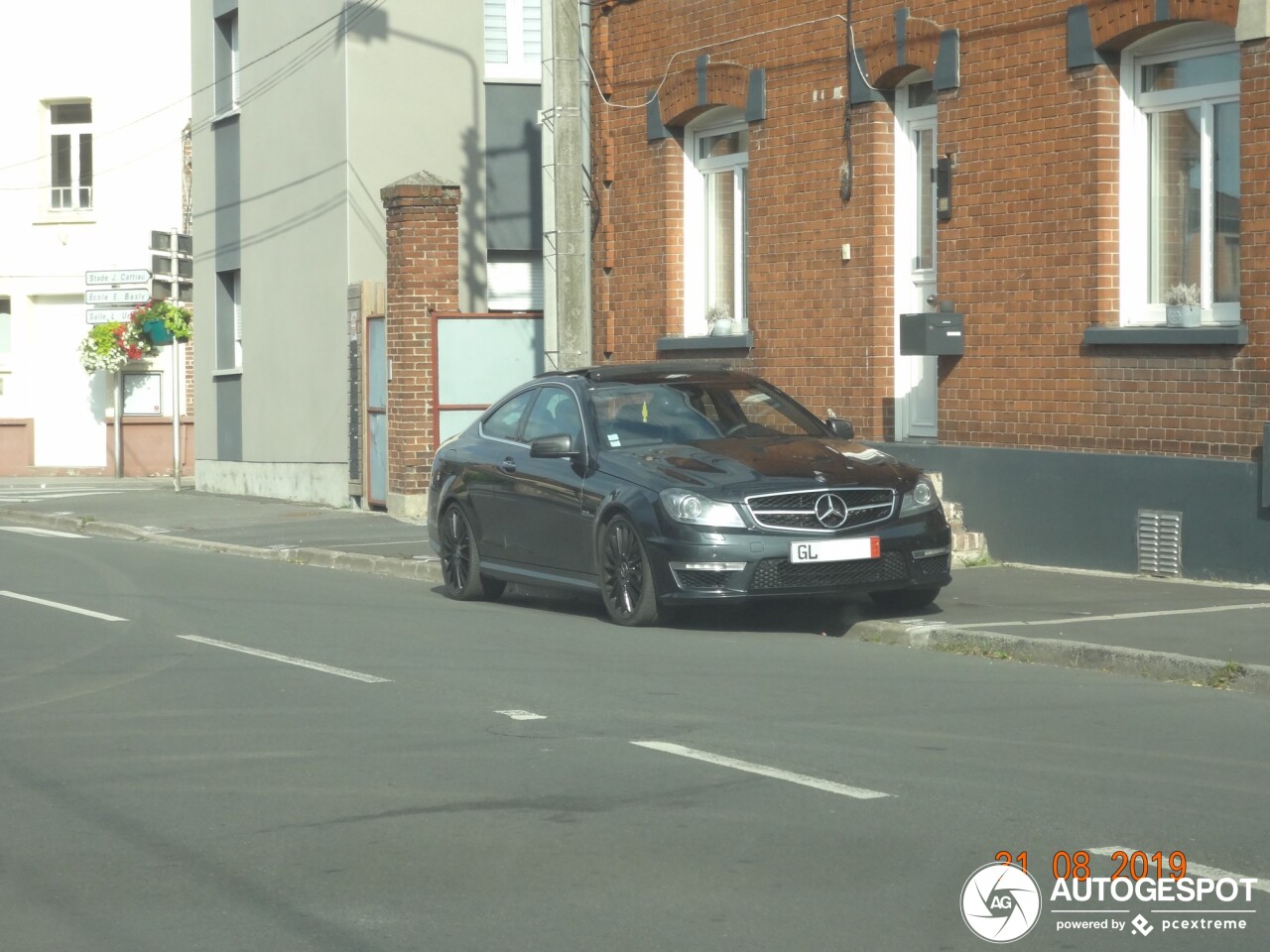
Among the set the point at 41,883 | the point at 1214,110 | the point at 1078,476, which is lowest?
the point at 41,883

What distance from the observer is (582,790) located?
6.63 m

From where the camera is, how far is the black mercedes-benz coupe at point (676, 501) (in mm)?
10586

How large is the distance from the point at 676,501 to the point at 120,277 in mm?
17228

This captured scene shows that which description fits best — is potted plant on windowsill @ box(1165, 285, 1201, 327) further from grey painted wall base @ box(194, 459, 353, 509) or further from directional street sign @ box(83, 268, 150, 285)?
directional street sign @ box(83, 268, 150, 285)

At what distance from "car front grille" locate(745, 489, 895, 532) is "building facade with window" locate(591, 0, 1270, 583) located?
2.94 m

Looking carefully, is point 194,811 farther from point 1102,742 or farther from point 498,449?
point 498,449

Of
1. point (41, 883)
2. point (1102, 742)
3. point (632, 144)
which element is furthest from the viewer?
point (632, 144)

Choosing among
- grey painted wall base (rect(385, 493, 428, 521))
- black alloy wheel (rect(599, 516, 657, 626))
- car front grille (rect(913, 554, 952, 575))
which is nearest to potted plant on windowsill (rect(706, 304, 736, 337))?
grey painted wall base (rect(385, 493, 428, 521))

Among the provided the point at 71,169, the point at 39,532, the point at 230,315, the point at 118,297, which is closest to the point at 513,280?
the point at 230,315

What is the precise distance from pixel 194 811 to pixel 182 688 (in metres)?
2.80

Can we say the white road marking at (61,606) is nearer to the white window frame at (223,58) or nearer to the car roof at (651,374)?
the car roof at (651,374)

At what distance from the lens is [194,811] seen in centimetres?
639

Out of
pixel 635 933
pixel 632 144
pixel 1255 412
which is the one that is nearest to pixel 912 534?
pixel 1255 412

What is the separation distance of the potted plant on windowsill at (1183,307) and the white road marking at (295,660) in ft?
20.7
